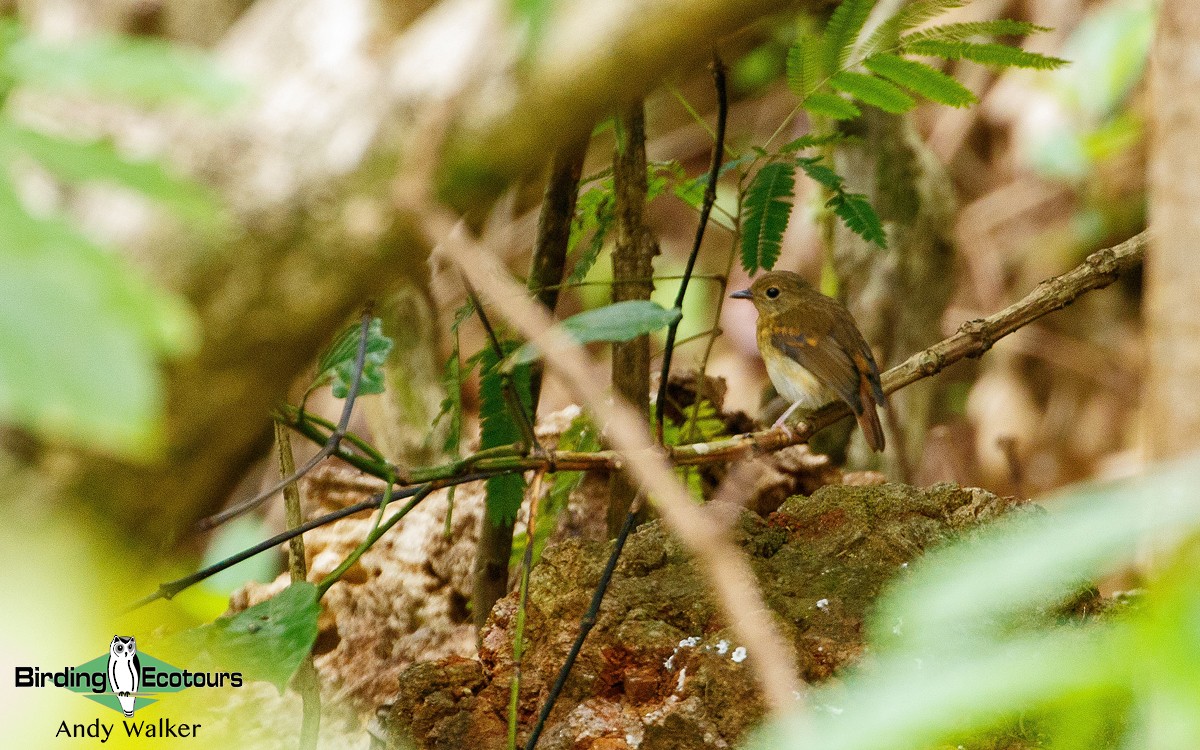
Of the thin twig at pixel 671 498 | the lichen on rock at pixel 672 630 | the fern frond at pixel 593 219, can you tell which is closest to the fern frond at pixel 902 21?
the fern frond at pixel 593 219

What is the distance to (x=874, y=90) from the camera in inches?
106

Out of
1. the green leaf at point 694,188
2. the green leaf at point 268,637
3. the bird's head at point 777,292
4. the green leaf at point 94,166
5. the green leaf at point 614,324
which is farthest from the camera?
the bird's head at point 777,292

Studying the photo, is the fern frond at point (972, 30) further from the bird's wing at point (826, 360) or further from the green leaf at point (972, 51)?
the bird's wing at point (826, 360)

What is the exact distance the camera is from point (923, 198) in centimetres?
483

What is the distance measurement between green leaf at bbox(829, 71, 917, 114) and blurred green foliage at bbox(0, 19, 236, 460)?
7.11ft

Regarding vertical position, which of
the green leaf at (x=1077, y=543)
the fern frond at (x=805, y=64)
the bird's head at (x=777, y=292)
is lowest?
the green leaf at (x=1077, y=543)

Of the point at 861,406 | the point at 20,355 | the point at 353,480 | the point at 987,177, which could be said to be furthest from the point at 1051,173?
the point at 20,355

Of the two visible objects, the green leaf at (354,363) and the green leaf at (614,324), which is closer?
the green leaf at (614,324)

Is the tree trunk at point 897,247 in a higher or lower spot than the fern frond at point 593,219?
higher

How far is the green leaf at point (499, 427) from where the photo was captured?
8.82 feet

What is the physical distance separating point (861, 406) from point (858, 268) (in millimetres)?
1208

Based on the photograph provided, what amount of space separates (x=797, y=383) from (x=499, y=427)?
1721 millimetres

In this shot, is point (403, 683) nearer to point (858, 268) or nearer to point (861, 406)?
point (861, 406)

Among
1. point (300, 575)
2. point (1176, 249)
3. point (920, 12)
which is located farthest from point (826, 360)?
point (1176, 249)
